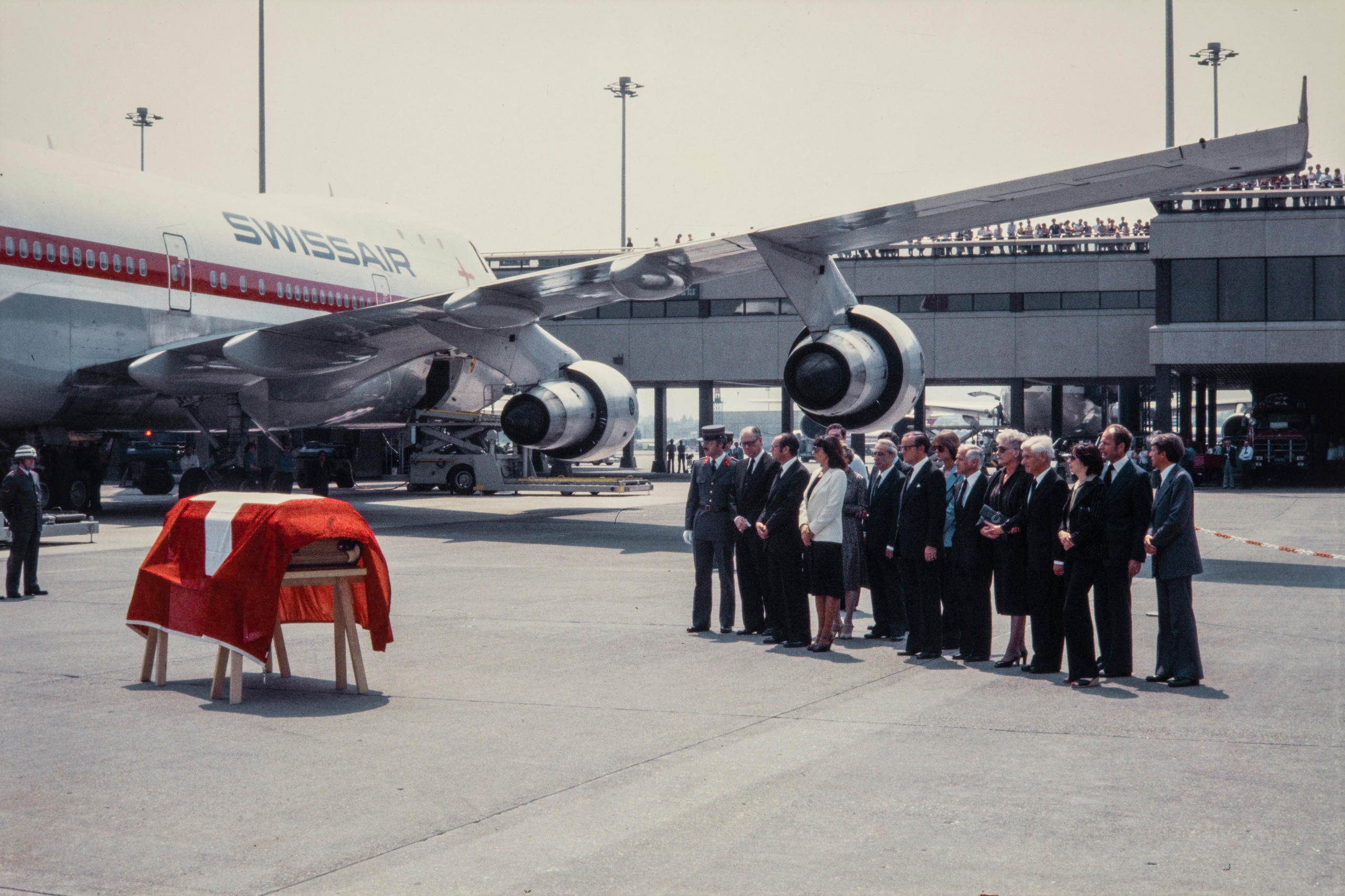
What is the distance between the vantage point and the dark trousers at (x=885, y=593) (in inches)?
422

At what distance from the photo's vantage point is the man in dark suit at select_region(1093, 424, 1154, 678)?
342 inches

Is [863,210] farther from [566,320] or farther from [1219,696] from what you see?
[566,320]

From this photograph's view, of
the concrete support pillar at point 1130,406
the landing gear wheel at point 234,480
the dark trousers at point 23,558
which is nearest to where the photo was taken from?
the dark trousers at point 23,558

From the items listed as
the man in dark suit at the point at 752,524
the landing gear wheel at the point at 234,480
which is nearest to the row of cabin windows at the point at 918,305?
the landing gear wheel at the point at 234,480

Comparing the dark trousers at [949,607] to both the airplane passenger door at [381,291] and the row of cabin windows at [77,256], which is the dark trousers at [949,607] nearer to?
the row of cabin windows at [77,256]

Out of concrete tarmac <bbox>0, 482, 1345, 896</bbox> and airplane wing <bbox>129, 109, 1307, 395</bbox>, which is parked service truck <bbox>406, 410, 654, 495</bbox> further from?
concrete tarmac <bbox>0, 482, 1345, 896</bbox>

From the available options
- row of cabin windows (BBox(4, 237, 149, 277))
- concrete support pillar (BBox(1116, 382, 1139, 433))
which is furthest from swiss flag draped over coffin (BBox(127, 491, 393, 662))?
concrete support pillar (BBox(1116, 382, 1139, 433))

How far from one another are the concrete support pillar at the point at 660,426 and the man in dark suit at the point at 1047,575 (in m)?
48.0

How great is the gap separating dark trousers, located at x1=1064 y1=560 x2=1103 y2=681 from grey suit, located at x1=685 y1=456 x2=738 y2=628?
314cm

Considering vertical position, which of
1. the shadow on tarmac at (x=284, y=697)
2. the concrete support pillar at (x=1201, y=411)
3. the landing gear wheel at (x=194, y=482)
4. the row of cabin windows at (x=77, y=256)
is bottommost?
the shadow on tarmac at (x=284, y=697)

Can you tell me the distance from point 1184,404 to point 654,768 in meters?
44.3

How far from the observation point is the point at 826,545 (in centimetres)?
985

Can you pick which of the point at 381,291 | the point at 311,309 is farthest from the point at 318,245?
the point at 381,291

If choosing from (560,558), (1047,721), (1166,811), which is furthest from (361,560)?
(560,558)
